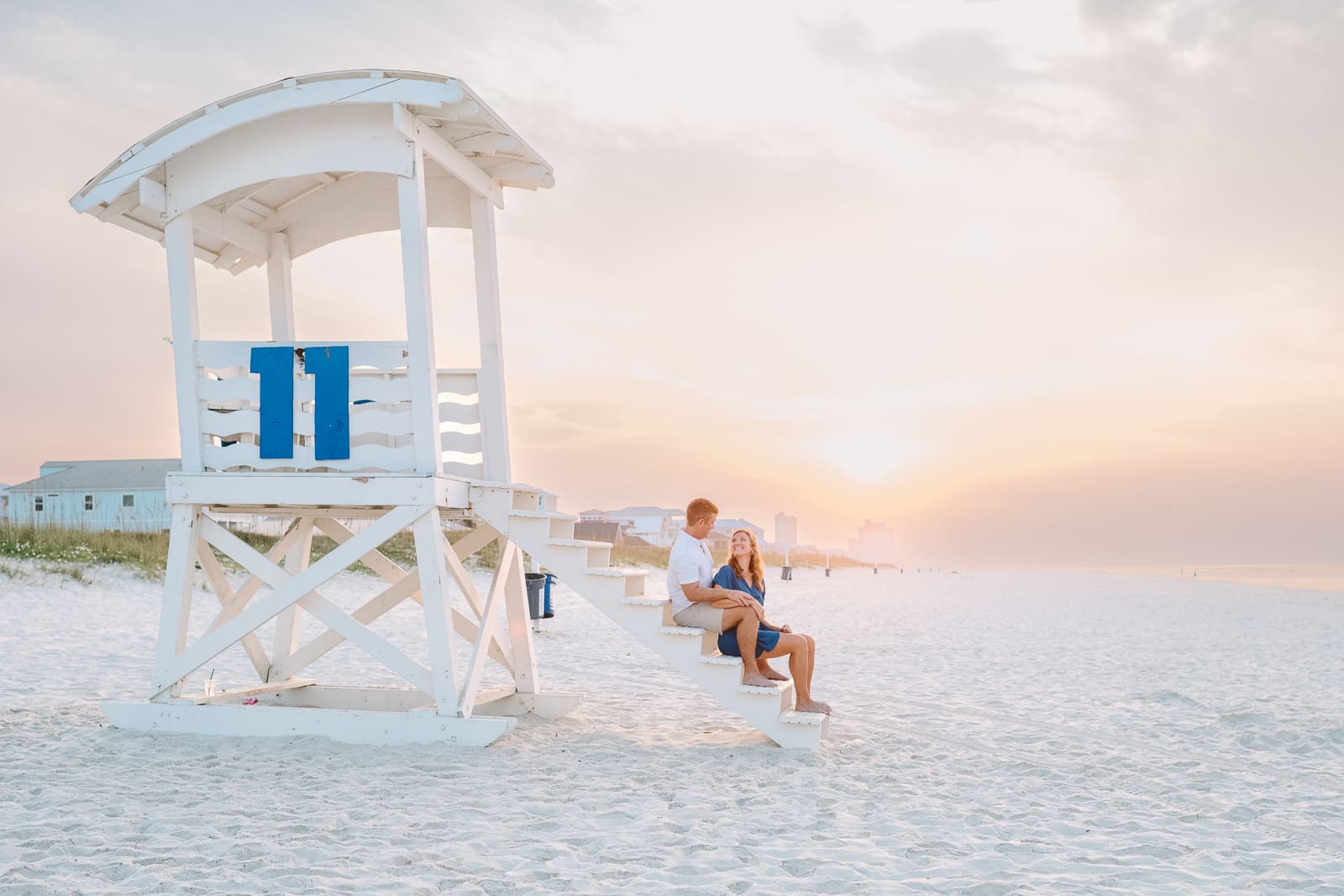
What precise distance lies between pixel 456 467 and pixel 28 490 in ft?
158

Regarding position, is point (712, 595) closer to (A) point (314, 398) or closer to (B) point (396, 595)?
(B) point (396, 595)

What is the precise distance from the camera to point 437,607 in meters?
7.79

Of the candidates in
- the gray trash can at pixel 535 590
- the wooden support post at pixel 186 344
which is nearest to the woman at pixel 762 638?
the wooden support post at pixel 186 344

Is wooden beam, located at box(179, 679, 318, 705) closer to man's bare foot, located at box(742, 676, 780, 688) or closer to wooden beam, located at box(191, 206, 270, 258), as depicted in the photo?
wooden beam, located at box(191, 206, 270, 258)

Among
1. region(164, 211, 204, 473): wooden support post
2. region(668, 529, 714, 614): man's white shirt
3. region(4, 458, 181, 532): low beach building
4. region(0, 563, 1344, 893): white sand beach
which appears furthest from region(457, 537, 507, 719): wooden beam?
region(4, 458, 181, 532): low beach building

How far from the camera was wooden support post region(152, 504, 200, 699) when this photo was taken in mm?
8234

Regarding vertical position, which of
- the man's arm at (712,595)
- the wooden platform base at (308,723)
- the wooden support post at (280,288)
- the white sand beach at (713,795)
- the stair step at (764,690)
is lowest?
the white sand beach at (713,795)

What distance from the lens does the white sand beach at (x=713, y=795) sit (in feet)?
16.0

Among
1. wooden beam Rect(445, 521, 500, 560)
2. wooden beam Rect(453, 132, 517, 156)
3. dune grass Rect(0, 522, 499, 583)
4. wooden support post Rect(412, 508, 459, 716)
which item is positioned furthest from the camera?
dune grass Rect(0, 522, 499, 583)

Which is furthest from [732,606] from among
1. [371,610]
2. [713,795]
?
[371,610]

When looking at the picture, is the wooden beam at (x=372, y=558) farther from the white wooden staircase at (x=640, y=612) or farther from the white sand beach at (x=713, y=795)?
the white sand beach at (x=713, y=795)

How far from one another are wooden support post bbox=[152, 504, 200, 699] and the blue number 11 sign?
863 mm

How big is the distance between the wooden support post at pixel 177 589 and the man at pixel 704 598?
376 cm

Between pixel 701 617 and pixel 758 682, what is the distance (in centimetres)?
63
